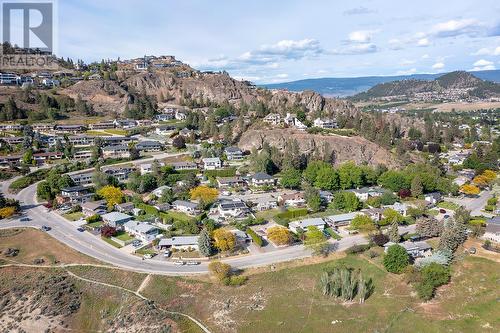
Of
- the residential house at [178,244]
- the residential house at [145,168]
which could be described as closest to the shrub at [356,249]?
the residential house at [178,244]

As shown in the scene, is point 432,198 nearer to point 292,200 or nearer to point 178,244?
point 292,200

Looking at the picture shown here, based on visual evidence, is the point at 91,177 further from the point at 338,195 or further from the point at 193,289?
the point at 338,195

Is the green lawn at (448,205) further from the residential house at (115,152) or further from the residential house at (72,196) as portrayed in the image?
the residential house at (115,152)

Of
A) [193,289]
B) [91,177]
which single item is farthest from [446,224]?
[91,177]

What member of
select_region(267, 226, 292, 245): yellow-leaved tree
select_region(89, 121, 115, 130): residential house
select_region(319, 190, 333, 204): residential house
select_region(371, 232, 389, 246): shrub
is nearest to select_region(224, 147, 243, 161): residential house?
select_region(319, 190, 333, 204): residential house

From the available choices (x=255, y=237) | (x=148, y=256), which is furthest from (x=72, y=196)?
(x=255, y=237)

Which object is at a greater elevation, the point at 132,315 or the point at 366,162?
the point at 366,162
